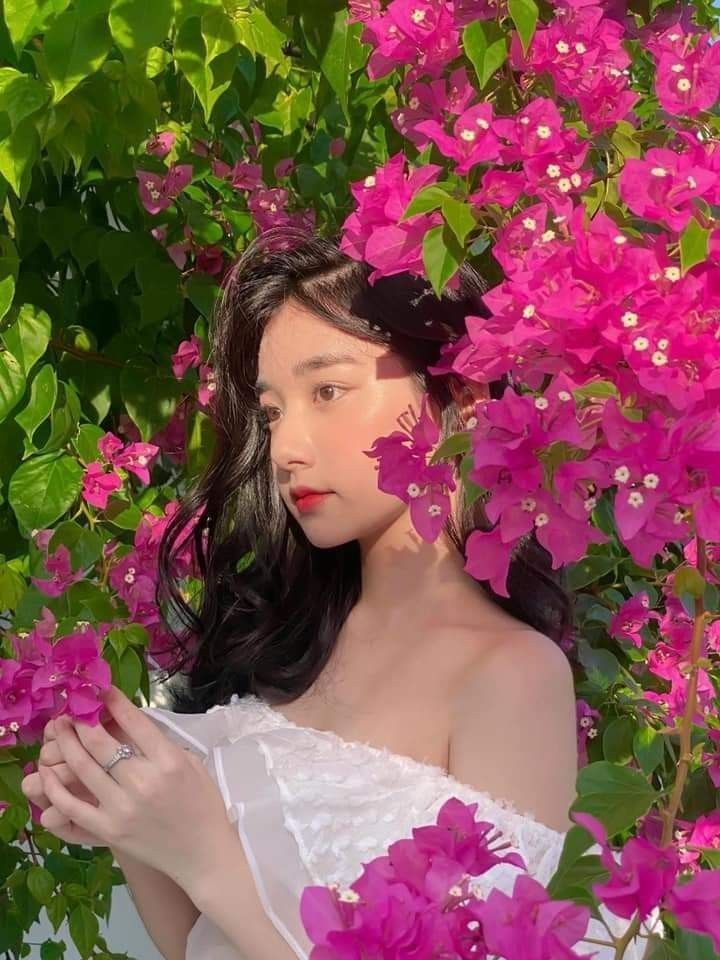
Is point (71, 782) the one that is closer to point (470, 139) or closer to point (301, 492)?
point (301, 492)

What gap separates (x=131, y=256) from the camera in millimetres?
1867

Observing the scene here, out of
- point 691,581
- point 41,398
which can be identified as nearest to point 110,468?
point 41,398

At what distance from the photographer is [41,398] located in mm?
1669

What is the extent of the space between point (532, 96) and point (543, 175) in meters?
0.17

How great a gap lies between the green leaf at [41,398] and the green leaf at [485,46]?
67cm

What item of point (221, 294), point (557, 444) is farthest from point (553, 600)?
point (557, 444)

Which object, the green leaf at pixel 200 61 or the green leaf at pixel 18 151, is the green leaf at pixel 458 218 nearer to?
the green leaf at pixel 200 61

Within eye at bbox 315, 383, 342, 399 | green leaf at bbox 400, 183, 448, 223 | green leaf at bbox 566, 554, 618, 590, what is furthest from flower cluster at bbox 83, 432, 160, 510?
green leaf at bbox 400, 183, 448, 223

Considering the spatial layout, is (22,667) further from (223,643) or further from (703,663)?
(703,663)

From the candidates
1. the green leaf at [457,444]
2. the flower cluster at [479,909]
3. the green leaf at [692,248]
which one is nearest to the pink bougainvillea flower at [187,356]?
the green leaf at [457,444]

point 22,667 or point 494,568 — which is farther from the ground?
point 494,568

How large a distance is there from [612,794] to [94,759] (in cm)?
54

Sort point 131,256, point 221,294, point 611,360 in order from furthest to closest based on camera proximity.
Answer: point 131,256 < point 221,294 < point 611,360

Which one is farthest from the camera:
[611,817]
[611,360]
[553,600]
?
[553,600]
